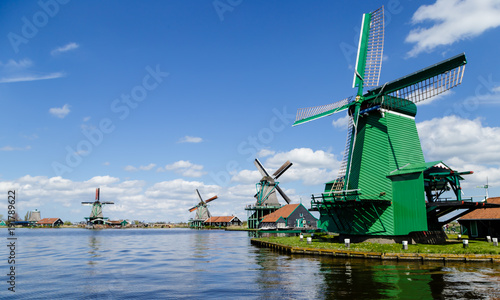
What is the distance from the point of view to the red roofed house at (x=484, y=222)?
3819cm

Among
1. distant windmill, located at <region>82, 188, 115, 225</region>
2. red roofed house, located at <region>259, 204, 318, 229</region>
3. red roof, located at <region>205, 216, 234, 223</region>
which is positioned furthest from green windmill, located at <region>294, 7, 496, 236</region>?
distant windmill, located at <region>82, 188, 115, 225</region>

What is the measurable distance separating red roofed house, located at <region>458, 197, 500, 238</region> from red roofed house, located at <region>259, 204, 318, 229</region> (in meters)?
34.3

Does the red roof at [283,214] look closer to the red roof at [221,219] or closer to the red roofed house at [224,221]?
the red roof at [221,219]

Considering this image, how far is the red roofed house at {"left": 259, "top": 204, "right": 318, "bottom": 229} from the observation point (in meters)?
71.6

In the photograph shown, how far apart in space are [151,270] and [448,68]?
28.8 m

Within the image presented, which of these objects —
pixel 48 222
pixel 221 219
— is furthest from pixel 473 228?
pixel 48 222

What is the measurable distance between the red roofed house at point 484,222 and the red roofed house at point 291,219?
34.3 m

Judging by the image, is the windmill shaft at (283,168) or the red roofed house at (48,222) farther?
the red roofed house at (48,222)

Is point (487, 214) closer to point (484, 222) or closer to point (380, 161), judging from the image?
point (484, 222)

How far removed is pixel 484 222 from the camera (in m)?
40.1

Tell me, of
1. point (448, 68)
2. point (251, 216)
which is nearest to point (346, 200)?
point (448, 68)

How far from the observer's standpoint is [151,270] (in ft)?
82.0

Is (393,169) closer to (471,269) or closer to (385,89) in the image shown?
(385,89)

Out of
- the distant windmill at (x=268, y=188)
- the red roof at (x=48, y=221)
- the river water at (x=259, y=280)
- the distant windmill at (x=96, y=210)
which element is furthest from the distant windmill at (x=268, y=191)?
the red roof at (x=48, y=221)
